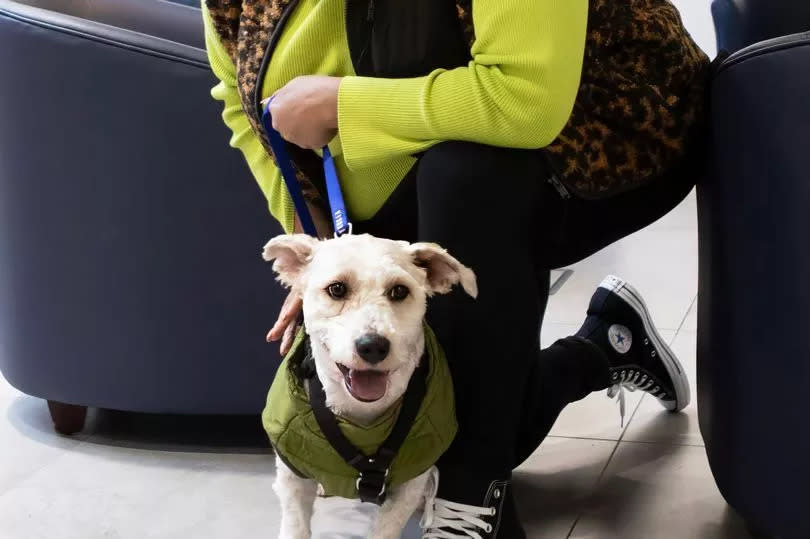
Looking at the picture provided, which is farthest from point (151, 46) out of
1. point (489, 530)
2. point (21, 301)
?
point (489, 530)

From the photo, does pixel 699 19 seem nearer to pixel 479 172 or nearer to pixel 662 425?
pixel 662 425

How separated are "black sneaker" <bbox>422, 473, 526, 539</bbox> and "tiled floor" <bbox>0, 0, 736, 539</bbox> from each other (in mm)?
170

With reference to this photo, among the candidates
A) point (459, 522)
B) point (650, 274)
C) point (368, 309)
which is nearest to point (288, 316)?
point (368, 309)

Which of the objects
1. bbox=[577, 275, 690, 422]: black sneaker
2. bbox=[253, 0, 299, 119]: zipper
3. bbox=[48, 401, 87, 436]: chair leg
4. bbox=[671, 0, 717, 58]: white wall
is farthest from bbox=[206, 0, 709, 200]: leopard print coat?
bbox=[671, 0, 717, 58]: white wall

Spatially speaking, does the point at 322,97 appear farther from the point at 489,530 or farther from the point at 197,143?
the point at 489,530

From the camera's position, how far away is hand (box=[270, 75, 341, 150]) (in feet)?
3.74

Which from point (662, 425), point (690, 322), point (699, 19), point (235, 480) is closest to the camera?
point (235, 480)

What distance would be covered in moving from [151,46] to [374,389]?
702 mm

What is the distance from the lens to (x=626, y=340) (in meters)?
1.59

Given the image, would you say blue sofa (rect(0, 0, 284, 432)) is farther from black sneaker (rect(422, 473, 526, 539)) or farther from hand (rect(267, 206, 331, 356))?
black sneaker (rect(422, 473, 526, 539))

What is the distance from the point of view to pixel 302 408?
3.78 feet

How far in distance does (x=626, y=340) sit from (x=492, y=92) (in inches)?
26.4

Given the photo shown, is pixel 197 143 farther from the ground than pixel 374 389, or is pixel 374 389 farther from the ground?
pixel 197 143

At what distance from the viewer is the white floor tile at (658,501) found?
52.3 inches
